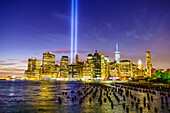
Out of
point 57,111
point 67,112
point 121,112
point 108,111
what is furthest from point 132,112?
point 57,111

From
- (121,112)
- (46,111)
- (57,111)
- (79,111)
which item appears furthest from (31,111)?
(121,112)

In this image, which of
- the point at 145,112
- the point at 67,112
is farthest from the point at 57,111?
the point at 145,112

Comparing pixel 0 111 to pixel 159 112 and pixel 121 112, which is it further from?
pixel 159 112

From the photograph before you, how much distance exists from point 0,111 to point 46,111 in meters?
9.91

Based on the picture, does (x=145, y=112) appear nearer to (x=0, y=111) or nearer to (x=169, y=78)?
(x=0, y=111)

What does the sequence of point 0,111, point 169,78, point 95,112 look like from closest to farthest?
point 95,112, point 0,111, point 169,78

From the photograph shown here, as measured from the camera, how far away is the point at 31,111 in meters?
29.4

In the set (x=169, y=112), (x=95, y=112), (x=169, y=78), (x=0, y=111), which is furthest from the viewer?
(x=169, y=78)

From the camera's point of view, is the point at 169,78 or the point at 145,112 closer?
the point at 145,112

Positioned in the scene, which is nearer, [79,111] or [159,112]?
[159,112]

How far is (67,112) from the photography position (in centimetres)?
2838

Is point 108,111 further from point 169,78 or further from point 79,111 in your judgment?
point 169,78

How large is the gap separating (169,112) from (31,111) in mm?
26123

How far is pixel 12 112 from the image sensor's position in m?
29.4
